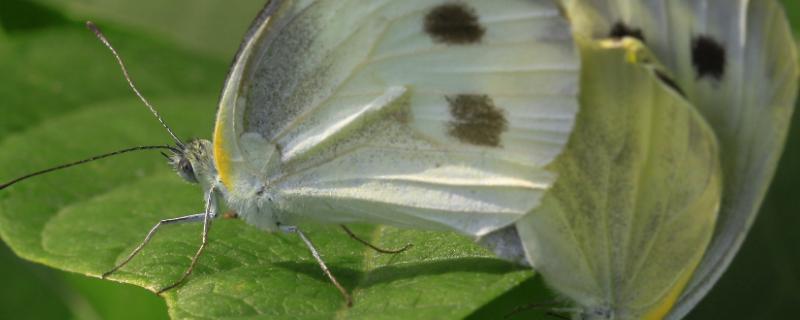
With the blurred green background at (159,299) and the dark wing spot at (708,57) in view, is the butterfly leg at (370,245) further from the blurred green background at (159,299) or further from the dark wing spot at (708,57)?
the dark wing spot at (708,57)

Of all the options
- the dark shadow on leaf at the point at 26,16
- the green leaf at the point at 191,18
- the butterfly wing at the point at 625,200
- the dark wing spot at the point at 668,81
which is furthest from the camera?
the green leaf at the point at 191,18

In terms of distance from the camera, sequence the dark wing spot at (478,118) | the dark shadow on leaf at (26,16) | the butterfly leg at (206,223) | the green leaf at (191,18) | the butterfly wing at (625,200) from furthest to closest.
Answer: the green leaf at (191,18) < the dark shadow on leaf at (26,16) < the butterfly leg at (206,223) < the dark wing spot at (478,118) < the butterfly wing at (625,200)

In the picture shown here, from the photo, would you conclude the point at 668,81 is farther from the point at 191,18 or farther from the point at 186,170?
the point at 191,18

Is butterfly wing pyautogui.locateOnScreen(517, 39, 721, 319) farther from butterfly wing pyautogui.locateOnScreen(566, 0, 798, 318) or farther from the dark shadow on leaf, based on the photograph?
the dark shadow on leaf

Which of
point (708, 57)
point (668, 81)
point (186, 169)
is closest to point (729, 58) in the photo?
point (708, 57)

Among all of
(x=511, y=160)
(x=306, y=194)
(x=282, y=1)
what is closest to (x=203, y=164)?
(x=306, y=194)

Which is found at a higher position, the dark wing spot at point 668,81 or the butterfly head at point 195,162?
the dark wing spot at point 668,81

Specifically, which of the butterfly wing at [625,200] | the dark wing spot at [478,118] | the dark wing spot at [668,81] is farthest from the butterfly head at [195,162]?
the dark wing spot at [668,81]

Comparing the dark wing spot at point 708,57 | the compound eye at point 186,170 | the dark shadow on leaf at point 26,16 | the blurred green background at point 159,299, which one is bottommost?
the blurred green background at point 159,299
